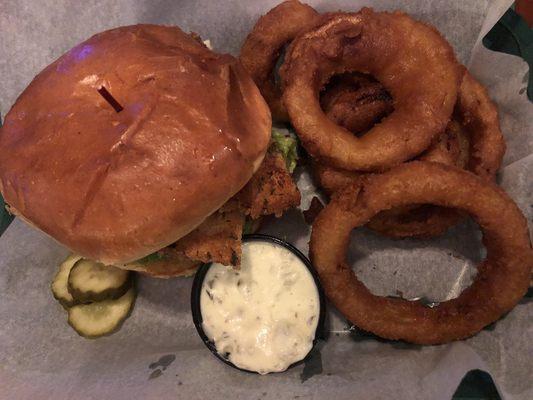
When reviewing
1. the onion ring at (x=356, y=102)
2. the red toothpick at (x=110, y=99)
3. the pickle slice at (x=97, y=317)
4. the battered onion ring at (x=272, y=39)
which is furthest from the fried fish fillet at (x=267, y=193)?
the pickle slice at (x=97, y=317)

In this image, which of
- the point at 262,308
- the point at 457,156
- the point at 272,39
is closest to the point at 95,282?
the point at 262,308

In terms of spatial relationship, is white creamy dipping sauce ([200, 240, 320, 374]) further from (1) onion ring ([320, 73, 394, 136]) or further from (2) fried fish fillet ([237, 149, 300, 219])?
(1) onion ring ([320, 73, 394, 136])

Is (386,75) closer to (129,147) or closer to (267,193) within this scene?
(267,193)

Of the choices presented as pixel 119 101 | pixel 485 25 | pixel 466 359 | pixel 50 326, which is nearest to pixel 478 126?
pixel 485 25

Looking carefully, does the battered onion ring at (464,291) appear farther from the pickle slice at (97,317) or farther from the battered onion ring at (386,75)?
the pickle slice at (97,317)

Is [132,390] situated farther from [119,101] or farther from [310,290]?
[119,101]

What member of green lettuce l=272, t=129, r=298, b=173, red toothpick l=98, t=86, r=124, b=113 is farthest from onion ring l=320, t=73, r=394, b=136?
red toothpick l=98, t=86, r=124, b=113
